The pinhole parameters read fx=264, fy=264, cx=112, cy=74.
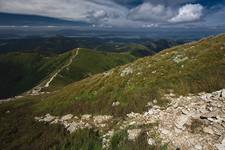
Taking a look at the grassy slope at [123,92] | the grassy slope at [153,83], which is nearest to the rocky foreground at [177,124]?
the grassy slope at [123,92]

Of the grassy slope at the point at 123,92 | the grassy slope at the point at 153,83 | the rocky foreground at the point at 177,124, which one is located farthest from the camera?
the grassy slope at the point at 153,83

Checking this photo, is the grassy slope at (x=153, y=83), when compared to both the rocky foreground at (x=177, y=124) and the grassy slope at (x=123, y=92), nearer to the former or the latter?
the grassy slope at (x=123, y=92)

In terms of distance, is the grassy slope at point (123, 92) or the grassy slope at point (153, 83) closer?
the grassy slope at point (123, 92)

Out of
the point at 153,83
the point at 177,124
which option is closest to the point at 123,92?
the point at 153,83

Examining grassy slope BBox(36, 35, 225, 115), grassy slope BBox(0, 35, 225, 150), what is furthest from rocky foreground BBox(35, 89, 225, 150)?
grassy slope BBox(36, 35, 225, 115)

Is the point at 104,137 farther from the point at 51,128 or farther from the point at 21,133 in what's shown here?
the point at 21,133

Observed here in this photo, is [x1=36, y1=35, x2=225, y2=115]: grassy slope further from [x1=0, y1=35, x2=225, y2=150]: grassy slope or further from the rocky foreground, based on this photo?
the rocky foreground

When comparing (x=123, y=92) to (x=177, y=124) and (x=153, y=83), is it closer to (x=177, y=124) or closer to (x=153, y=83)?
(x=153, y=83)
